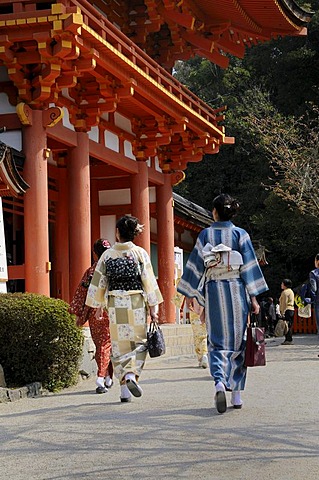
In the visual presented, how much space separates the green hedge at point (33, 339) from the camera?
854 centimetres

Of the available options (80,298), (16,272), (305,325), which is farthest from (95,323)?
(305,325)

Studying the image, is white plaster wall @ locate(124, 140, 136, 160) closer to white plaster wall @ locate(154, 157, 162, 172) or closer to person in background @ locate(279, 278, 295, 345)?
white plaster wall @ locate(154, 157, 162, 172)

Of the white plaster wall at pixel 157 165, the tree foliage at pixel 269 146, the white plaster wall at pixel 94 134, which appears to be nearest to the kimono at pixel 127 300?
the white plaster wall at pixel 94 134

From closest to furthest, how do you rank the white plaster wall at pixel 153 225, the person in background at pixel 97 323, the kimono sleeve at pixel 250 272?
the kimono sleeve at pixel 250 272 → the person in background at pixel 97 323 → the white plaster wall at pixel 153 225

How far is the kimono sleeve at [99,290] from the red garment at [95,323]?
1028 millimetres

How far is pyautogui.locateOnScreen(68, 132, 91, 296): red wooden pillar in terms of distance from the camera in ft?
41.4

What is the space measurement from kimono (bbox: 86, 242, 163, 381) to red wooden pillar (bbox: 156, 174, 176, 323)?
9.89m

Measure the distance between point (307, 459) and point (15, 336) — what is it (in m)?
4.51

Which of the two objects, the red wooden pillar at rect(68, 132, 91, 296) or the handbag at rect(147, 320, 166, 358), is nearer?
the handbag at rect(147, 320, 166, 358)

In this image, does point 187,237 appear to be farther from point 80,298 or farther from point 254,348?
point 254,348

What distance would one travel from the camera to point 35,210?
1123 centimetres

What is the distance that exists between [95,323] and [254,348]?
2542 millimetres

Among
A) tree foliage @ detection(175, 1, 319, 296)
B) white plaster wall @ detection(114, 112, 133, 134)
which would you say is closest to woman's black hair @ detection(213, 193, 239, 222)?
white plaster wall @ detection(114, 112, 133, 134)

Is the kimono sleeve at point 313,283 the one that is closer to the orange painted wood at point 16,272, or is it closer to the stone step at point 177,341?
the stone step at point 177,341
